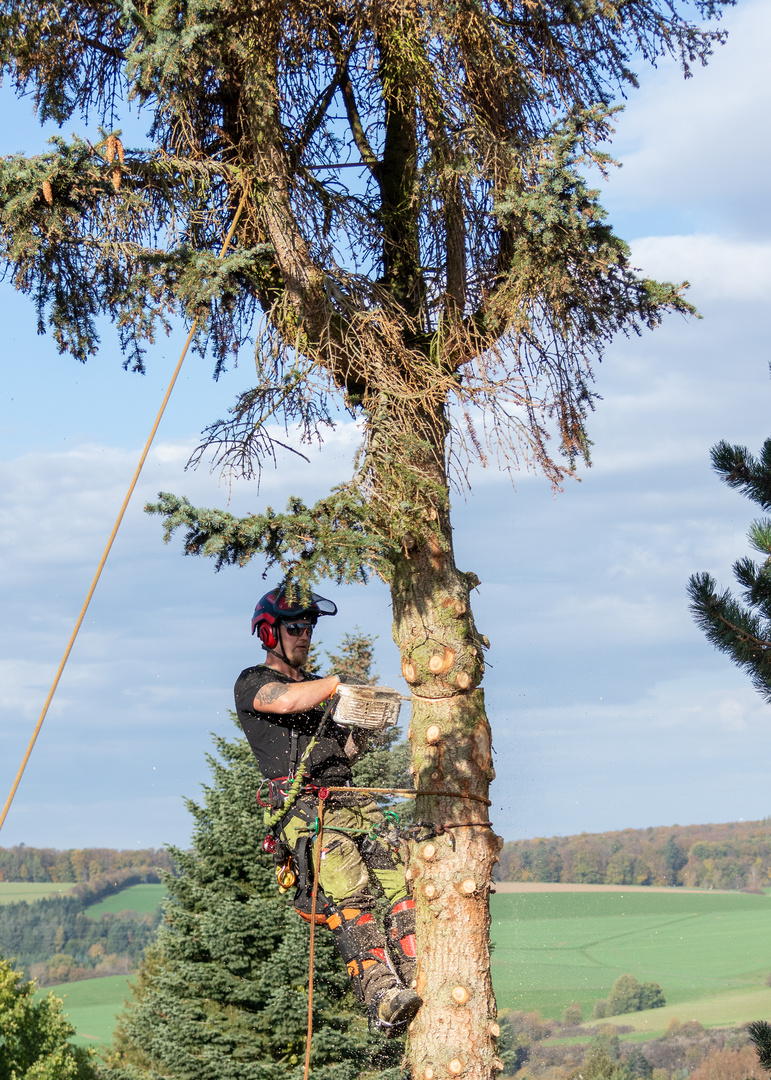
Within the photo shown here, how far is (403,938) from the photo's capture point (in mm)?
5789

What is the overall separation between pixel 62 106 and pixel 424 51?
8.52 ft

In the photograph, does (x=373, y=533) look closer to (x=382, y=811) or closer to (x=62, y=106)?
(x=382, y=811)

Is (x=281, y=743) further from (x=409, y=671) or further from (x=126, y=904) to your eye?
(x=126, y=904)

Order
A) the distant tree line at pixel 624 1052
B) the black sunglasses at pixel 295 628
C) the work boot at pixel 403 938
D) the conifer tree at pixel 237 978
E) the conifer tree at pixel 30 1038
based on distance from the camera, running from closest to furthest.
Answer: the black sunglasses at pixel 295 628, the work boot at pixel 403 938, the conifer tree at pixel 237 978, the conifer tree at pixel 30 1038, the distant tree line at pixel 624 1052

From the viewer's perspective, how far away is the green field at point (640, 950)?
62.6m

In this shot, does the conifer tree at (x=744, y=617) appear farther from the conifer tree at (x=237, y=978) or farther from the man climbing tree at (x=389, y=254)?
the conifer tree at (x=237, y=978)

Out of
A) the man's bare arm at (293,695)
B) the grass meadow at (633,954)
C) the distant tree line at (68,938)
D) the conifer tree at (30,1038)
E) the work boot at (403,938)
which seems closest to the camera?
the man's bare arm at (293,695)

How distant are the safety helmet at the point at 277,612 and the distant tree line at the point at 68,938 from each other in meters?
87.2

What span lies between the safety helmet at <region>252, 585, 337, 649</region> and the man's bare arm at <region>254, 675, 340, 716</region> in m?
0.43

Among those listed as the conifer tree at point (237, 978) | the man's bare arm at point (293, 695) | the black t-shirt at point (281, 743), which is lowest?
the conifer tree at point (237, 978)

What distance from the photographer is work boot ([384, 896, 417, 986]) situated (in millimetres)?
5699

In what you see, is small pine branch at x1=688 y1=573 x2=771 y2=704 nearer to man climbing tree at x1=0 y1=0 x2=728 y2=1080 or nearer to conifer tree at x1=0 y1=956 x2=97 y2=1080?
man climbing tree at x1=0 y1=0 x2=728 y2=1080

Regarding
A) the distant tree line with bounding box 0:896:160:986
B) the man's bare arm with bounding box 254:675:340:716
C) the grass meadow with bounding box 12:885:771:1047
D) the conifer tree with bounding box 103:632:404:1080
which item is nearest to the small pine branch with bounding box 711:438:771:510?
the man's bare arm with bounding box 254:675:340:716

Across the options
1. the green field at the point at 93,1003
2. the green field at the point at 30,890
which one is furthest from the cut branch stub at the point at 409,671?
the green field at the point at 30,890
